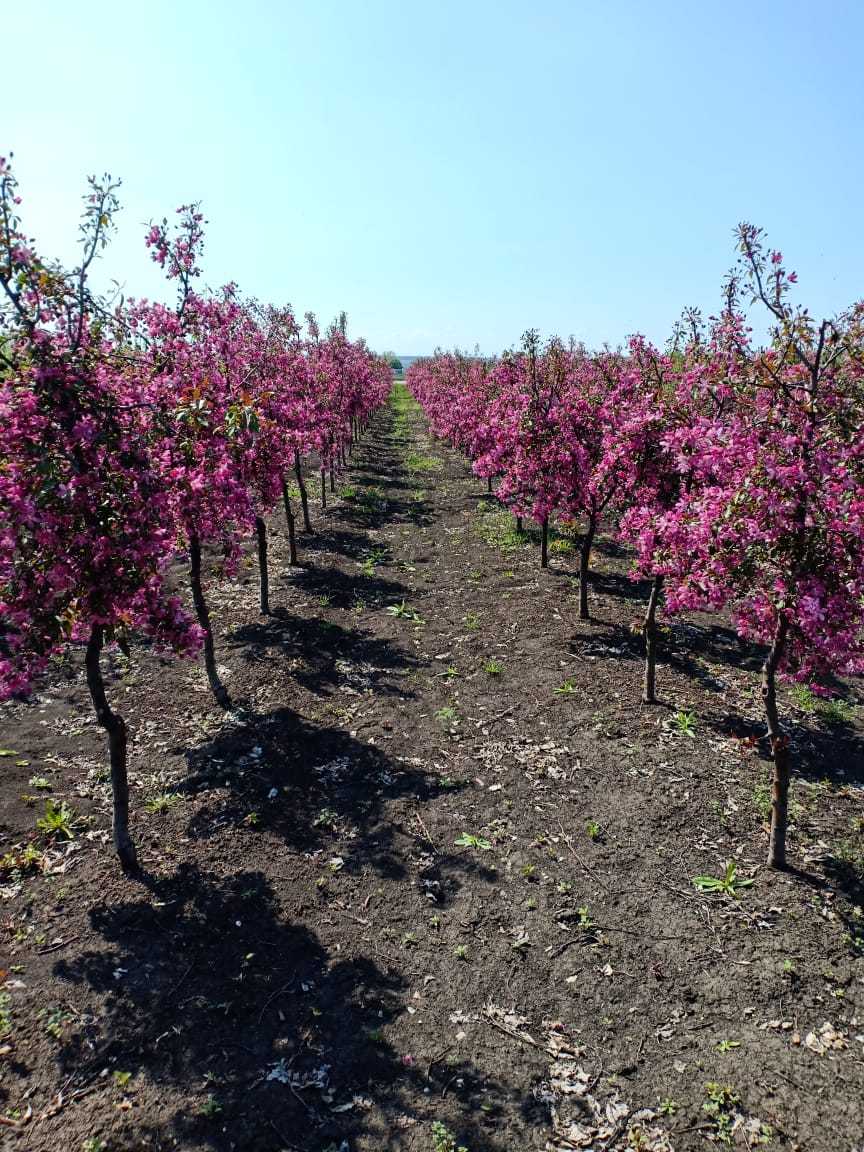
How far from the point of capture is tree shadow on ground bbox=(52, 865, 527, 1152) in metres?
5.23

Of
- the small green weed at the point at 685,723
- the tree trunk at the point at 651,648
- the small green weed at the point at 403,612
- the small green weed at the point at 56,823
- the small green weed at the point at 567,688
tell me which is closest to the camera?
the small green weed at the point at 56,823

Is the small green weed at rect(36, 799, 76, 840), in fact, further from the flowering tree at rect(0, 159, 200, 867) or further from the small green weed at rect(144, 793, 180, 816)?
the flowering tree at rect(0, 159, 200, 867)

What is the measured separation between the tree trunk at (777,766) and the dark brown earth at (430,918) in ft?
1.05

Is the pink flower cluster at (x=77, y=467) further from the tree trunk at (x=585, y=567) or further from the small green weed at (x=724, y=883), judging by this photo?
the tree trunk at (x=585, y=567)

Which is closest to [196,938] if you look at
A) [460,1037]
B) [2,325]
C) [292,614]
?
[460,1037]

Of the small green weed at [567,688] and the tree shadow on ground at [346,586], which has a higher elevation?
the tree shadow on ground at [346,586]

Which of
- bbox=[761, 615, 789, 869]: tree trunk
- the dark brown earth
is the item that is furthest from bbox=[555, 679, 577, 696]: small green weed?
bbox=[761, 615, 789, 869]: tree trunk

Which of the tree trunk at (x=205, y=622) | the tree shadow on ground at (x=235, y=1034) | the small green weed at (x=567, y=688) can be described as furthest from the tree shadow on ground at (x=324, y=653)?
the tree shadow on ground at (x=235, y=1034)

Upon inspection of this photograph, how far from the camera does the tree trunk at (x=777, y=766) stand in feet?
24.9

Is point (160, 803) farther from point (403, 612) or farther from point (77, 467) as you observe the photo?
point (403, 612)

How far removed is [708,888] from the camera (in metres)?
7.77

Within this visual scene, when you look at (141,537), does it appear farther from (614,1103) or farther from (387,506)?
(387,506)

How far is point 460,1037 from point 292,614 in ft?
37.2

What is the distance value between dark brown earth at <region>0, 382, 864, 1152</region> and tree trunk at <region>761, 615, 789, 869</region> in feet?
1.05
